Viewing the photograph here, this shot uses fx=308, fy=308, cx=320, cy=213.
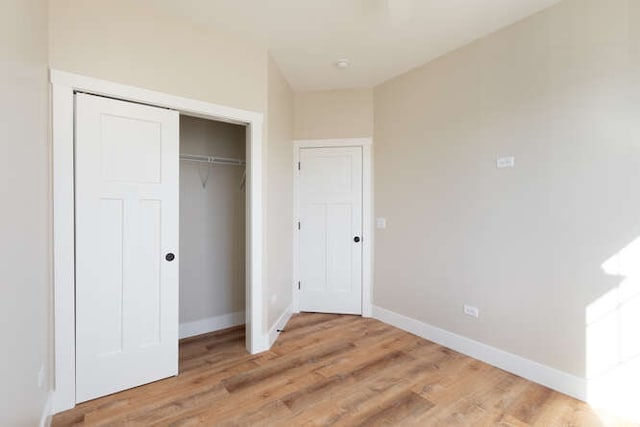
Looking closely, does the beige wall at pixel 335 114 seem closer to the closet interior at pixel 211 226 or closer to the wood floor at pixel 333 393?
the closet interior at pixel 211 226

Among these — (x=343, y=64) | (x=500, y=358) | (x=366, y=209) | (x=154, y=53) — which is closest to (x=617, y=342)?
(x=500, y=358)

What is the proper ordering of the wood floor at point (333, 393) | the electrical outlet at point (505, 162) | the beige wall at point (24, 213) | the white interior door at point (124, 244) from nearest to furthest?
the beige wall at point (24, 213), the wood floor at point (333, 393), the white interior door at point (124, 244), the electrical outlet at point (505, 162)

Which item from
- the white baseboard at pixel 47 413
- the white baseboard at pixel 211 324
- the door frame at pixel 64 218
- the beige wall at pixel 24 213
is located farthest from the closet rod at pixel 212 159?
the white baseboard at pixel 47 413

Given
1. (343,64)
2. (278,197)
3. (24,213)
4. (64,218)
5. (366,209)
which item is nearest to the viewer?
(24,213)

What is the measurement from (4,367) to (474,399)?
8.60ft

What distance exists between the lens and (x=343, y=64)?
3.23 metres

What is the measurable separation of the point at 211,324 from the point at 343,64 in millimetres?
3143

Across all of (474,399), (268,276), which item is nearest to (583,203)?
(474,399)

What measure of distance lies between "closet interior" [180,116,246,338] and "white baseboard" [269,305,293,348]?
507 mm

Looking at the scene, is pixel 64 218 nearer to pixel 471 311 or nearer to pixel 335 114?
pixel 335 114

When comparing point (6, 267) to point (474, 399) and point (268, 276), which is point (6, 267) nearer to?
point (268, 276)

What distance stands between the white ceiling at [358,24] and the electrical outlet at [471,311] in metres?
2.44

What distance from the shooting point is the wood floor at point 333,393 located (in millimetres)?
1945

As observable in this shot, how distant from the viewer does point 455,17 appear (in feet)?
8.05
